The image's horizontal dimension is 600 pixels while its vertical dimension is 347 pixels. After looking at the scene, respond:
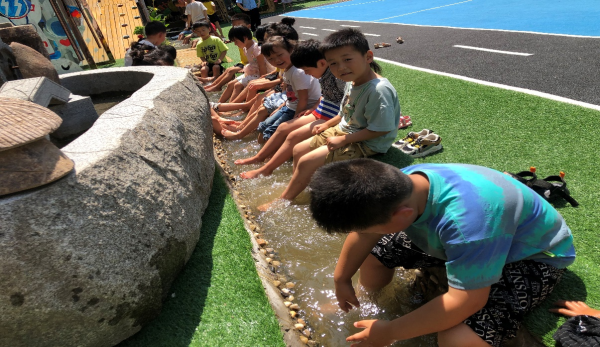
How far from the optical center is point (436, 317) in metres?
1.49

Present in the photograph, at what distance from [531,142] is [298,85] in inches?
84.8

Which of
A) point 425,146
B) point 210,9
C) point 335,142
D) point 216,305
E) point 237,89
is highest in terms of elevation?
point 210,9

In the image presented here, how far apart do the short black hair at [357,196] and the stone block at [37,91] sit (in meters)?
2.37

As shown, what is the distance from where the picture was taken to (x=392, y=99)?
2857 mm

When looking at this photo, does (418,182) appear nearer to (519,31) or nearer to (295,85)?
(295,85)

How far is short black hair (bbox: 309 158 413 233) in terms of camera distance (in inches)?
54.2

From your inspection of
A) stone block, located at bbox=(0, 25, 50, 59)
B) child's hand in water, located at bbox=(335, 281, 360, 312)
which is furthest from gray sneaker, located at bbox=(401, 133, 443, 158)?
stone block, located at bbox=(0, 25, 50, 59)

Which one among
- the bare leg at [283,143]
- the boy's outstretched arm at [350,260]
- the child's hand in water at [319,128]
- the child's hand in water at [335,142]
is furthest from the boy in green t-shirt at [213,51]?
the boy's outstretched arm at [350,260]

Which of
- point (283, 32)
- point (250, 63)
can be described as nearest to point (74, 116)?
point (283, 32)

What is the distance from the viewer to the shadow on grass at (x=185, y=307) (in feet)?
6.33

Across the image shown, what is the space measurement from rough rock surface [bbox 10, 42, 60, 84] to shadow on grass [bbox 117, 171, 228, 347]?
2.45 metres

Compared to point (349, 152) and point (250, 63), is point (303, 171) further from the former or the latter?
point (250, 63)

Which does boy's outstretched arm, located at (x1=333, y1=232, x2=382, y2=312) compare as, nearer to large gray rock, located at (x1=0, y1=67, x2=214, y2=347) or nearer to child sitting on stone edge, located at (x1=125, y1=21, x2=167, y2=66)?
large gray rock, located at (x1=0, y1=67, x2=214, y2=347)

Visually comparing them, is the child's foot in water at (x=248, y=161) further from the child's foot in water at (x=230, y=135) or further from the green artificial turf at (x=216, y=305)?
the green artificial turf at (x=216, y=305)
